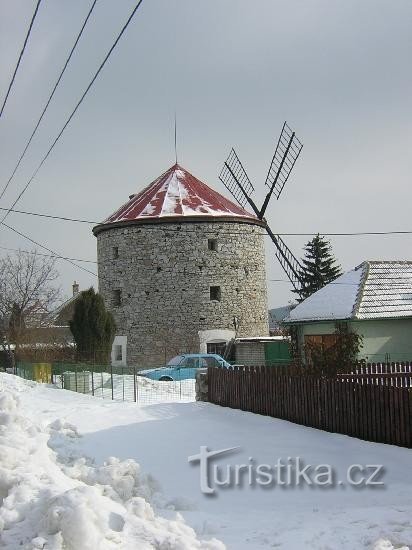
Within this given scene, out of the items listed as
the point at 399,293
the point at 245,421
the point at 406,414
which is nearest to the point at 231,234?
the point at 399,293

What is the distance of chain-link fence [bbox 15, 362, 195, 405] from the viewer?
2350 cm

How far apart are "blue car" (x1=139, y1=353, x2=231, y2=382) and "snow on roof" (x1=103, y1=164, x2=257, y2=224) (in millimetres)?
9066

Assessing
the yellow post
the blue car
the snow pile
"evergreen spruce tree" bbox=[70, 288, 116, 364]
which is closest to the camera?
the snow pile

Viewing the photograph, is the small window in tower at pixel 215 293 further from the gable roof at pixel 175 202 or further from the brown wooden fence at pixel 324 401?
the brown wooden fence at pixel 324 401

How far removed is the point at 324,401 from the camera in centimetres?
1424

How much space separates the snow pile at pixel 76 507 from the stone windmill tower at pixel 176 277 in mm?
25971

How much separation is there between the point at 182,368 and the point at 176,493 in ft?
62.4

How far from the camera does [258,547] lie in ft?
24.8

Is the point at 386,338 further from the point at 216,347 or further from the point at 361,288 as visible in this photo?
the point at 216,347

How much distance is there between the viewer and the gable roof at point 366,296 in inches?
1060

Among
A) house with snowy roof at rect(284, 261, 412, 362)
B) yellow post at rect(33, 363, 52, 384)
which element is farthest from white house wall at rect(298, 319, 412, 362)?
yellow post at rect(33, 363, 52, 384)

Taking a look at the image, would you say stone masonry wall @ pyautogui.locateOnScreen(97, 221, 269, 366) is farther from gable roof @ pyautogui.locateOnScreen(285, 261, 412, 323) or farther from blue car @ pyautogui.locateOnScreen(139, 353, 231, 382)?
gable roof @ pyautogui.locateOnScreen(285, 261, 412, 323)

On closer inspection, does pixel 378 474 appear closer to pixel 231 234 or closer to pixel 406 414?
pixel 406 414

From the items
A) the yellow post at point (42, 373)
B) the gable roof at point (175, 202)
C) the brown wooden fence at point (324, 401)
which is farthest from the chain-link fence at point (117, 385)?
the gable roof at point (175, 202)
